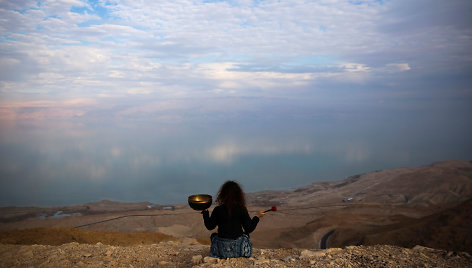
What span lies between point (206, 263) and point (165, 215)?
17689 millimetres

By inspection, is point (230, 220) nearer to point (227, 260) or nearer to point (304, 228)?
point (227, 260)

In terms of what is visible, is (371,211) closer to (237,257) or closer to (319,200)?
(319,200)

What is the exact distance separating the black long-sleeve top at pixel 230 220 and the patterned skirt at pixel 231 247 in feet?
0.60

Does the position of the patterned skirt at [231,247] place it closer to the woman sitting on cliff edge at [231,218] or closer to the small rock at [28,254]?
the woman sitting on cliff edge at [231,218]

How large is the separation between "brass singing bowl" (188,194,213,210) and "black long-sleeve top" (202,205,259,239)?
13 cm

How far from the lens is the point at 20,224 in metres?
20.7

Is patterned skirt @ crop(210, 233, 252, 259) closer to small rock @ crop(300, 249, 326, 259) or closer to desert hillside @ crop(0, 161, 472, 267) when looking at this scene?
desert hillside @ crop(0, 161, 472, 267)

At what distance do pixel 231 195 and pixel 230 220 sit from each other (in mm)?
378

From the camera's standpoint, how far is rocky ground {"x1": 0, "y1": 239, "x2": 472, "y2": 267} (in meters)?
5.31

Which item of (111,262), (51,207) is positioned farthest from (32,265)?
(51,207)

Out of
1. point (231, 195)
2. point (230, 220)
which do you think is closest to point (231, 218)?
point (230, 220)

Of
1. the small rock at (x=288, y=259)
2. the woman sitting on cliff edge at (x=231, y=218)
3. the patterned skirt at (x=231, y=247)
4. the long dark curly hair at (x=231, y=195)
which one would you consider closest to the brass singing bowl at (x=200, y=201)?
the woman sitting on cliff edge at (x=231, y=218)

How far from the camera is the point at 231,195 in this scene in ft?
15.5

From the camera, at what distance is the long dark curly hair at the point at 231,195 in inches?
A: 187
